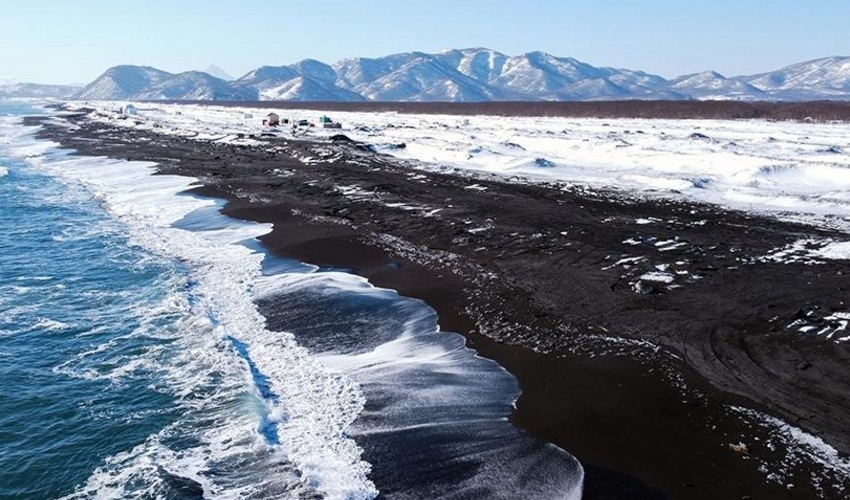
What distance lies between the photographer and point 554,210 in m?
25.4

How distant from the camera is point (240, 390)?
37.5 feet

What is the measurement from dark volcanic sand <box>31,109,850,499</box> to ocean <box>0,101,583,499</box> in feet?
3.02

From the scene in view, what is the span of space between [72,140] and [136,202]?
41434 millimetres

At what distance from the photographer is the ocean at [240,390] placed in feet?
28.7

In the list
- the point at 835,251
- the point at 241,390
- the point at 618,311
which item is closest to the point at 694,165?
the point at 835,251

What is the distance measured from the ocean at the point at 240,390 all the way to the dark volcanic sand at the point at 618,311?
0.92 meters

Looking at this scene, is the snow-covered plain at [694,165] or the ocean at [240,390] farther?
the snow-covered plain at [694,165]

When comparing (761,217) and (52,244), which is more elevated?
(761,217)

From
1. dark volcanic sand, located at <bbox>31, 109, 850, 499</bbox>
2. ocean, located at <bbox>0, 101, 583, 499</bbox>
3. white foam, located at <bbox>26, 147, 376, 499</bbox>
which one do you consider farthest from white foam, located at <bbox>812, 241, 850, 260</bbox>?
white foam, located at <bbox>26, 147, 376, 499</bbox>

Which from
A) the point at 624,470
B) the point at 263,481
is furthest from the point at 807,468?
the point at 263,481

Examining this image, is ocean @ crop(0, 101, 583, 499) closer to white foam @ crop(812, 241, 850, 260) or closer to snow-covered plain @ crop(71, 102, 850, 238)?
white foam @ crop(812, 241, 850, 260)

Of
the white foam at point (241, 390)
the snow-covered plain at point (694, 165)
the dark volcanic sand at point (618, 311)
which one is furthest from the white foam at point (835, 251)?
the white foam at point (241, 390)

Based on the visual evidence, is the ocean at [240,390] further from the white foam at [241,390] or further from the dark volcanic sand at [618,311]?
the dark volcanic sand at [618,311]

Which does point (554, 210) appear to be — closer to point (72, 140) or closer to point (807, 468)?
point (807, 468)
